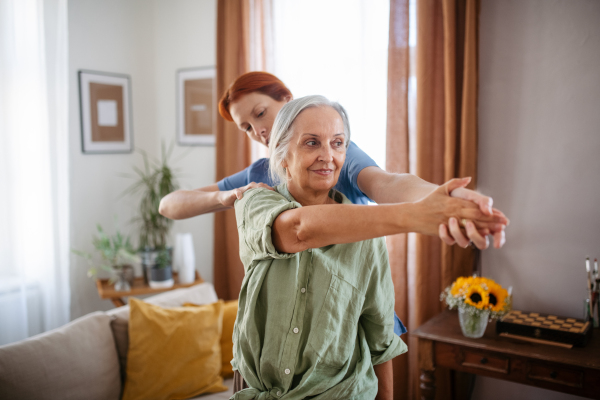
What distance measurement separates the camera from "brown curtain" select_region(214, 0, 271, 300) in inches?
124

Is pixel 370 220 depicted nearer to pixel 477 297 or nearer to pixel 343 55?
pixel 477 297

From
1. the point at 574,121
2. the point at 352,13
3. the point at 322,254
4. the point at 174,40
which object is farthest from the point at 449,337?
the point at 174,40

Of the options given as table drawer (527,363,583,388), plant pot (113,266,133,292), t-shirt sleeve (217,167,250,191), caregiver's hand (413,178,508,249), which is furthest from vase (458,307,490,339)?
plant pot (113,266,133,292)

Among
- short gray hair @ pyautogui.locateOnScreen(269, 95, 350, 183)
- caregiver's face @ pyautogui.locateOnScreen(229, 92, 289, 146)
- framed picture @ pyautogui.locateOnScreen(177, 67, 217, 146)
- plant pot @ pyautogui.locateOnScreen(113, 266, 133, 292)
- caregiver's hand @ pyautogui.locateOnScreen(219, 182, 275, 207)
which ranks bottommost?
plant pot @ pyautogui.locateOnScreen(113, 266, 133, 292)

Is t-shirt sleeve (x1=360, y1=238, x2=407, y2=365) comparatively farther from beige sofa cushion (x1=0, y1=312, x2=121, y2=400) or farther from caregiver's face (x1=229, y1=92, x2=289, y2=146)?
beige sofa cushion (x1=0, y1=312, x2=121, y2=400)

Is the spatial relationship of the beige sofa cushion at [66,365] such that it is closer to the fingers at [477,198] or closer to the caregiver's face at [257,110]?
the caregiver's face at [257,110]

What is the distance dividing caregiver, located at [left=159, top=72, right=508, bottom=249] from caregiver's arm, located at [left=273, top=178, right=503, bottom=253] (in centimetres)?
1

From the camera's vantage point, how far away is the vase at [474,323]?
208cm

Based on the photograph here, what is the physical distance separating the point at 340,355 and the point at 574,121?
191 centimetres

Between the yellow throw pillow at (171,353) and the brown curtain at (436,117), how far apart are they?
42.4 inches

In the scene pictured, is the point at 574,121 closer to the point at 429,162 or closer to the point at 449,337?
the point at 429,162

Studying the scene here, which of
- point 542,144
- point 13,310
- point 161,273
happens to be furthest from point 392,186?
point 13,310

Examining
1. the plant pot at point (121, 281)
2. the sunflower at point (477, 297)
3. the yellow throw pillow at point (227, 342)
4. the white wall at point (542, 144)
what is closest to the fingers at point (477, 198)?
the sunflower at point (477, 297)

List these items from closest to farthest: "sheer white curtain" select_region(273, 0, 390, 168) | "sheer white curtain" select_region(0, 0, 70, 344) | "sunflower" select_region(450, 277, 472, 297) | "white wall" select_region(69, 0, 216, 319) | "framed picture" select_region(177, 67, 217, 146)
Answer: "sunflower" select_region(450, 277, 472, 297) → "sheer white curtain" select_region(273, 0, 390, 168) → "sheer white curtain" select_region(0, 0, 70, 344) → "white wall" select_region(69, 0, 216, 319) → "framed picture" select_region(177, 67, 217, 146)
